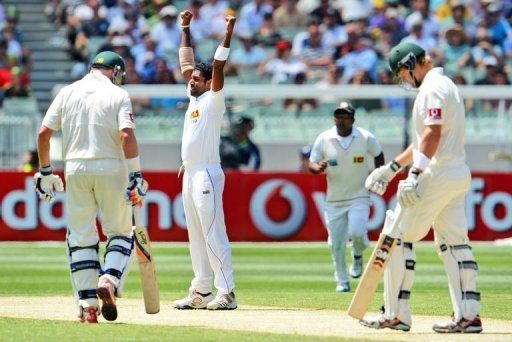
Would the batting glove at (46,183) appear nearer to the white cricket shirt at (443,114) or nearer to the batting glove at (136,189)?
the batting glove at (136,189)

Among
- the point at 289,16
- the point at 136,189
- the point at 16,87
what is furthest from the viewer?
the point at 289,16

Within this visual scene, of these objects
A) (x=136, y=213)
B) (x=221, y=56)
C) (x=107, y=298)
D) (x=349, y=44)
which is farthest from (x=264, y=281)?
(x=349, y=44)

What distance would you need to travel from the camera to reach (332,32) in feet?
88.4

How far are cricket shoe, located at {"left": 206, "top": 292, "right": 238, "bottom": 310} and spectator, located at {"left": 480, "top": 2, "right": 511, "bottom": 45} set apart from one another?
1630 cm

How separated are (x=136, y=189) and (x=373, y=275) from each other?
2.01m

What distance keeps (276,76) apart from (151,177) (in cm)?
394

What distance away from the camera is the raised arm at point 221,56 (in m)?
11.5

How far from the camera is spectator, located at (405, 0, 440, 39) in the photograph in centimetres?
2695

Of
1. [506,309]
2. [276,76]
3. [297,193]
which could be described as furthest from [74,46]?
[506,309]

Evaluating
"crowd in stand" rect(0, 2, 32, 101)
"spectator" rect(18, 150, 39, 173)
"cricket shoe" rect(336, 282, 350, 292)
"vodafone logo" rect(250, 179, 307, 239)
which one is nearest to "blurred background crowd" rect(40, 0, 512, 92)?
"crowd in stand" rect(0, 2, 32, 101)

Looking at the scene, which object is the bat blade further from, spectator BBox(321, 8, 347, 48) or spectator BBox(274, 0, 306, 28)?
spectator BBox(274, 0, 306, 28)

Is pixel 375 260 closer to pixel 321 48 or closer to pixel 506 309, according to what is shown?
Answer: pixel 506 309

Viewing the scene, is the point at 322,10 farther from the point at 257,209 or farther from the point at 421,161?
the point at 421,161

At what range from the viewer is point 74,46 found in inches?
1075
